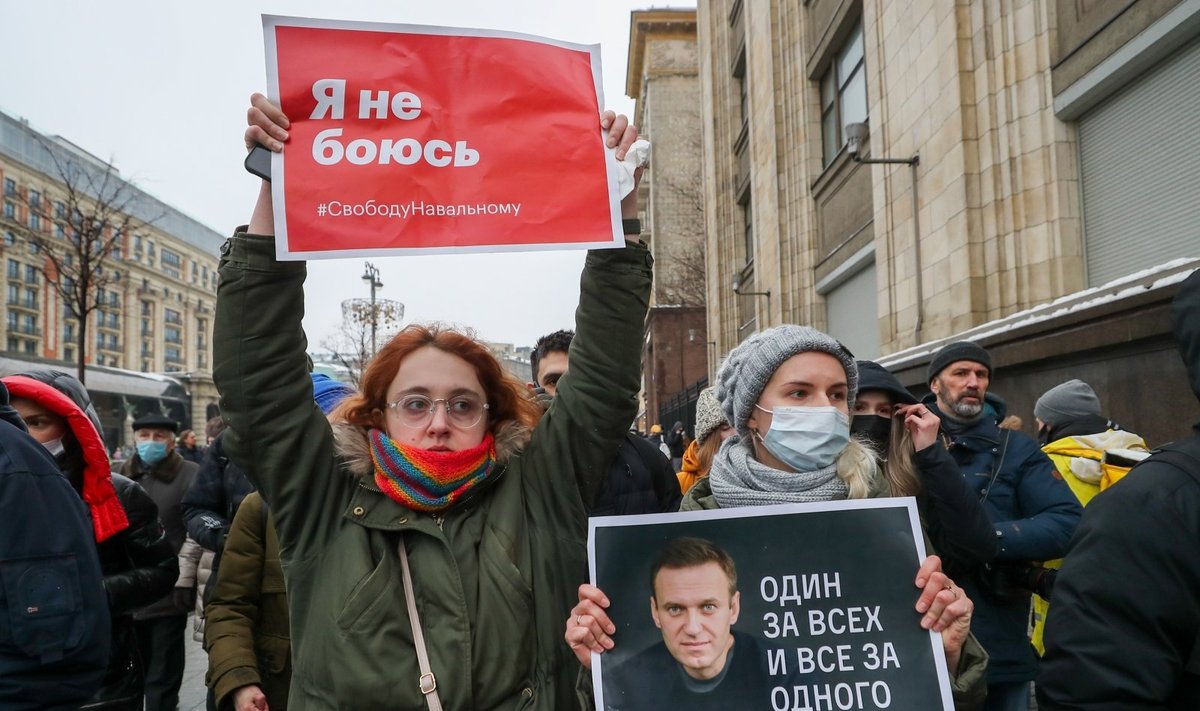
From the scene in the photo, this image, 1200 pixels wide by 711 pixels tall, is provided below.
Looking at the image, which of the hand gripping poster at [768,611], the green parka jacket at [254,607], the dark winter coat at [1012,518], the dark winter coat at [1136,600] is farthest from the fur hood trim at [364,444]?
the dark winter coat at [1012,518]

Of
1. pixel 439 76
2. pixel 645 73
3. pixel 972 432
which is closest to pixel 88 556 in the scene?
pixel 439 76

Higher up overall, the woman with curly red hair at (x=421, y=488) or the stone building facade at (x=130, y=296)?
the stone building facade at (x=130, y=296)

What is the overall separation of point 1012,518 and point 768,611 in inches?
77.7

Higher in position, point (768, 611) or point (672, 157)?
point (672, 157)

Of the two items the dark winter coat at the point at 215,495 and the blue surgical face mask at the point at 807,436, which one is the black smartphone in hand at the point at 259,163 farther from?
the dark winter coat at the point at 215,495

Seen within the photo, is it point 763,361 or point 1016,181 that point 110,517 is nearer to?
point 763,361

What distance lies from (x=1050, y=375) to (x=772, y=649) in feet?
20.6

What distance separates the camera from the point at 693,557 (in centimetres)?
183

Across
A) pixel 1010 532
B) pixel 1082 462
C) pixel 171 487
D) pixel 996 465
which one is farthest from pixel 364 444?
pixel 171 487

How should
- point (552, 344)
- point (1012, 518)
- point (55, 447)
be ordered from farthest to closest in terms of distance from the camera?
point (552, 344), point (1012, 518), point (55, 447)

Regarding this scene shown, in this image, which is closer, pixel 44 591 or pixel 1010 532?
pixel 44 591

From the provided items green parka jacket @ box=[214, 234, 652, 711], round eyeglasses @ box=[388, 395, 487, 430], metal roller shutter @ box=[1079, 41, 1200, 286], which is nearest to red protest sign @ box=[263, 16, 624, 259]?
green parka jacket @ box=[214, 234, 652, 711]

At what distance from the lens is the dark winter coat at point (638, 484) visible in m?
3.56

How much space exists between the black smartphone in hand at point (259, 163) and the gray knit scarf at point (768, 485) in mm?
1430
